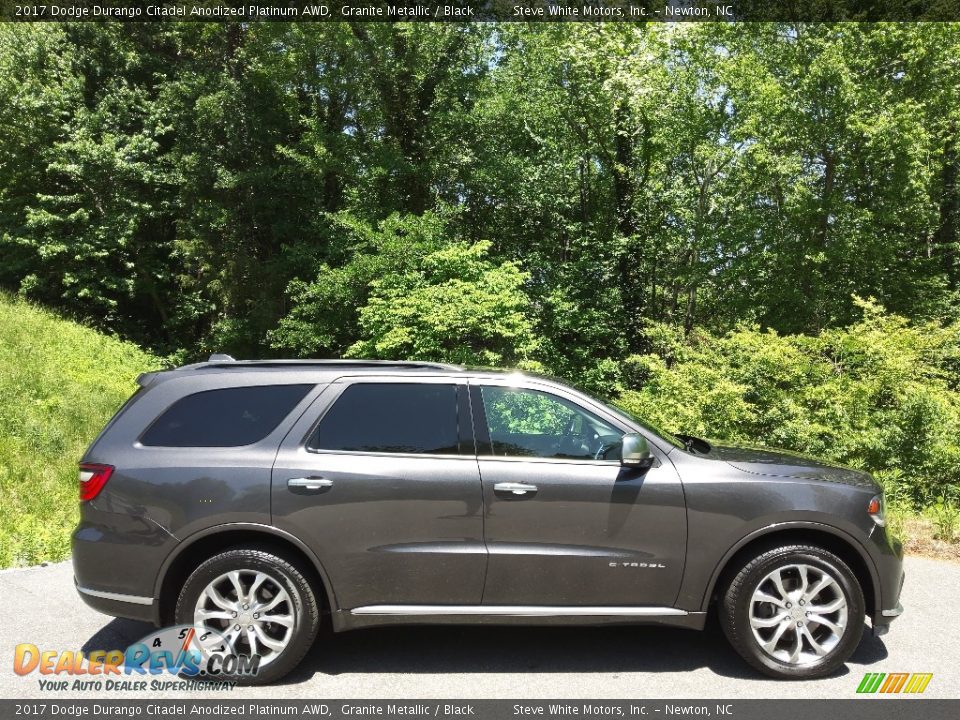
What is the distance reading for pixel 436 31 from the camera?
70.4 ft

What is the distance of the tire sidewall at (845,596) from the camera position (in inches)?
177

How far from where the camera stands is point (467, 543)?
4.50m

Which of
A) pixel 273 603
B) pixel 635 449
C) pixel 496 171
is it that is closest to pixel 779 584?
pixel 635 449

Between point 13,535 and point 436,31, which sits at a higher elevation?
point 436,31

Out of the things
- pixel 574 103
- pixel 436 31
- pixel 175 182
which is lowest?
pixel 175 182

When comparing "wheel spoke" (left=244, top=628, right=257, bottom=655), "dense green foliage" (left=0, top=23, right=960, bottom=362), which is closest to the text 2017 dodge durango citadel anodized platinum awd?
"wheel spoke" (left=244, top=628, right=257, bottom=655)

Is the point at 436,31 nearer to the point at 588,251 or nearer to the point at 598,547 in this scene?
the point at 588,251

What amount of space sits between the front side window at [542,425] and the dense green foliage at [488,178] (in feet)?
34.8

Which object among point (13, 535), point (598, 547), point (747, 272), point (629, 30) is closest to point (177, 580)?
point (598, 547)

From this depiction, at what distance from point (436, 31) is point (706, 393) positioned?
15.4m

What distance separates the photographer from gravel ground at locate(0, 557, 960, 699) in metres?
4.33

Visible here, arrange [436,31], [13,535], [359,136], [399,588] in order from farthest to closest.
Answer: [359,136] → [436,31] → [13,535] → [399,588]

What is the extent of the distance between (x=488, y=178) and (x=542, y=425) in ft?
61.5

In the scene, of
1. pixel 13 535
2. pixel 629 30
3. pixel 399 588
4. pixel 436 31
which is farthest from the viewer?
pixel 436 31
